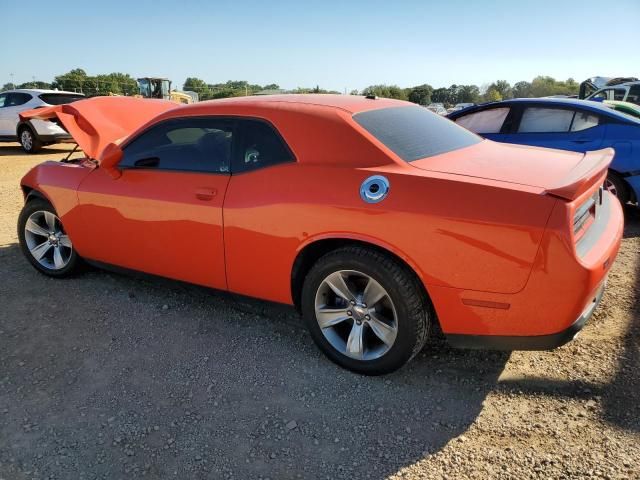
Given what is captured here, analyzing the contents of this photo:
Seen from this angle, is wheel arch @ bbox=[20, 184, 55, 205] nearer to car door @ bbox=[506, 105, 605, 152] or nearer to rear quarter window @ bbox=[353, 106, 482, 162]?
rear quarter window @ bbox=[353, 106, 482, 162]

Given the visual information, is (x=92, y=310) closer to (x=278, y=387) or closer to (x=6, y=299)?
(x=6, y=299)

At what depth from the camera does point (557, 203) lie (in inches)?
87.0

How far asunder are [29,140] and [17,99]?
122 centimetres

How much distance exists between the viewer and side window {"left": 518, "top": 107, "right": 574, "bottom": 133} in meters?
5.96

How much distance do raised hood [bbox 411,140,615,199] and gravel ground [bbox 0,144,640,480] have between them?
1.12 metres

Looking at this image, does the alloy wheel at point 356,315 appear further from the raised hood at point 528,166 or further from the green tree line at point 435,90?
the green tree line at point 435,90

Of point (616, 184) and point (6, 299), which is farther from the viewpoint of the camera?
point (616, 184)

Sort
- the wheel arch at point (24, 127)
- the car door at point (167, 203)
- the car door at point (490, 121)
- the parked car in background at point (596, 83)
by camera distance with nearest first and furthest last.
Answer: the car door at point (167, 203) < the car door at point (490, 121) < the wheel arch at point (24, 127) < the parked car in background at point (596, 83)

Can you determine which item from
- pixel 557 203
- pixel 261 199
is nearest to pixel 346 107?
pixel 261 199

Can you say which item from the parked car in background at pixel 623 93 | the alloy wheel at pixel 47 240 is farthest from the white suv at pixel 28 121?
the parked car in background at pixel 623 93

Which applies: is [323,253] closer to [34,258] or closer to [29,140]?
[34,258]

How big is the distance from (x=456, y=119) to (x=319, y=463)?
218 inches

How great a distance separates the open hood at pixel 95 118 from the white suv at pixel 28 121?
8.79 meters

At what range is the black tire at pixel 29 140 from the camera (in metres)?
12.8
